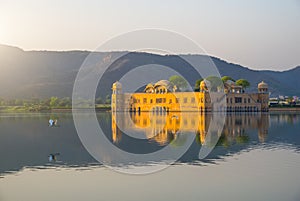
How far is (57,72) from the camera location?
563 ft

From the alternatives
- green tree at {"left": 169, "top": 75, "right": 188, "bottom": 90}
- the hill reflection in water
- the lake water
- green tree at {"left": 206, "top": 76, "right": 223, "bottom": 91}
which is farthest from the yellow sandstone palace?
the lake water

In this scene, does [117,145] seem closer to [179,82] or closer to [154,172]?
[154,172]

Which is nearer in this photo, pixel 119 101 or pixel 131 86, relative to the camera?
pixel 119 101

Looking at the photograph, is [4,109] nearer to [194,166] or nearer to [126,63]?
[194,166]

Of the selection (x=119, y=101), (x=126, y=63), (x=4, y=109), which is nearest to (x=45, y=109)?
(x=4, y=109)

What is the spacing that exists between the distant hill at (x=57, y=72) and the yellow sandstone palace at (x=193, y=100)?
47.9 m

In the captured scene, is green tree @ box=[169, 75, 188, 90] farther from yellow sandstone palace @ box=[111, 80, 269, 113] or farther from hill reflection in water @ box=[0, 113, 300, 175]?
hill reflection in water @ box=[0, 113, 300, 175]

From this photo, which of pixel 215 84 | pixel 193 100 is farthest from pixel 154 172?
pixel 215 84

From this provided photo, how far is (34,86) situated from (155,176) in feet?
395

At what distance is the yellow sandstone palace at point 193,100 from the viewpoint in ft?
209

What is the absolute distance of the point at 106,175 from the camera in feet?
45.9

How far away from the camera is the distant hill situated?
129 metres

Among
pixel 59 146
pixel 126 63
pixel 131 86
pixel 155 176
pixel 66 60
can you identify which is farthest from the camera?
pixel 66 60

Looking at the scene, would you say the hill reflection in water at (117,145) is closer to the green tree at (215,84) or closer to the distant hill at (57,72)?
the green tree at (215,84)
